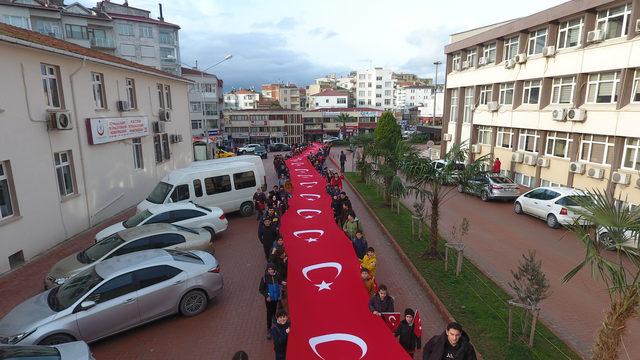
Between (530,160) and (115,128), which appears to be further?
(530,160)

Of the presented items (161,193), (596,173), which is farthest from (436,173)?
(596,173)

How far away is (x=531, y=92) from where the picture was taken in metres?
23.4

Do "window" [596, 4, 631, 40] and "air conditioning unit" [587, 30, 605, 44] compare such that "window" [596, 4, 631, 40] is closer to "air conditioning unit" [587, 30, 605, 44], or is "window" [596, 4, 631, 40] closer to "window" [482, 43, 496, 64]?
"air conditioning unit" [587, 30, 605, 44]

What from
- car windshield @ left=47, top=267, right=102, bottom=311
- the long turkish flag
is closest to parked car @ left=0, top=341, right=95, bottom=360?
car windshield @ left=47, top=267, right=102, bottom=311

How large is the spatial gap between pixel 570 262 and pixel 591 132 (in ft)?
33.7

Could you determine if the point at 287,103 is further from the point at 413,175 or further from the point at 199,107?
the point at 413,175

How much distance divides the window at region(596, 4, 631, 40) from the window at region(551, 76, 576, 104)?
278cm

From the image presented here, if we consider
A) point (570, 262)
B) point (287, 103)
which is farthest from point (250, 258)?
point (287, 103)

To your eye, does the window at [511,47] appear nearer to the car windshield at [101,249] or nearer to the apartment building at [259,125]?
the car windshield at [101,249]

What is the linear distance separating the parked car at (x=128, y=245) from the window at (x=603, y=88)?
19.9 m

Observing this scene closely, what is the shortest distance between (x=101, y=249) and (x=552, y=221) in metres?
16.7

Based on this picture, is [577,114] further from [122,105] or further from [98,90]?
[98,90]

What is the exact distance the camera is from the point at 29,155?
39.4ft

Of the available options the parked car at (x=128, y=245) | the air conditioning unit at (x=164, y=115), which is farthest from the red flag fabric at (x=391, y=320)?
the air conditioning unit at (x=164, y=115)
